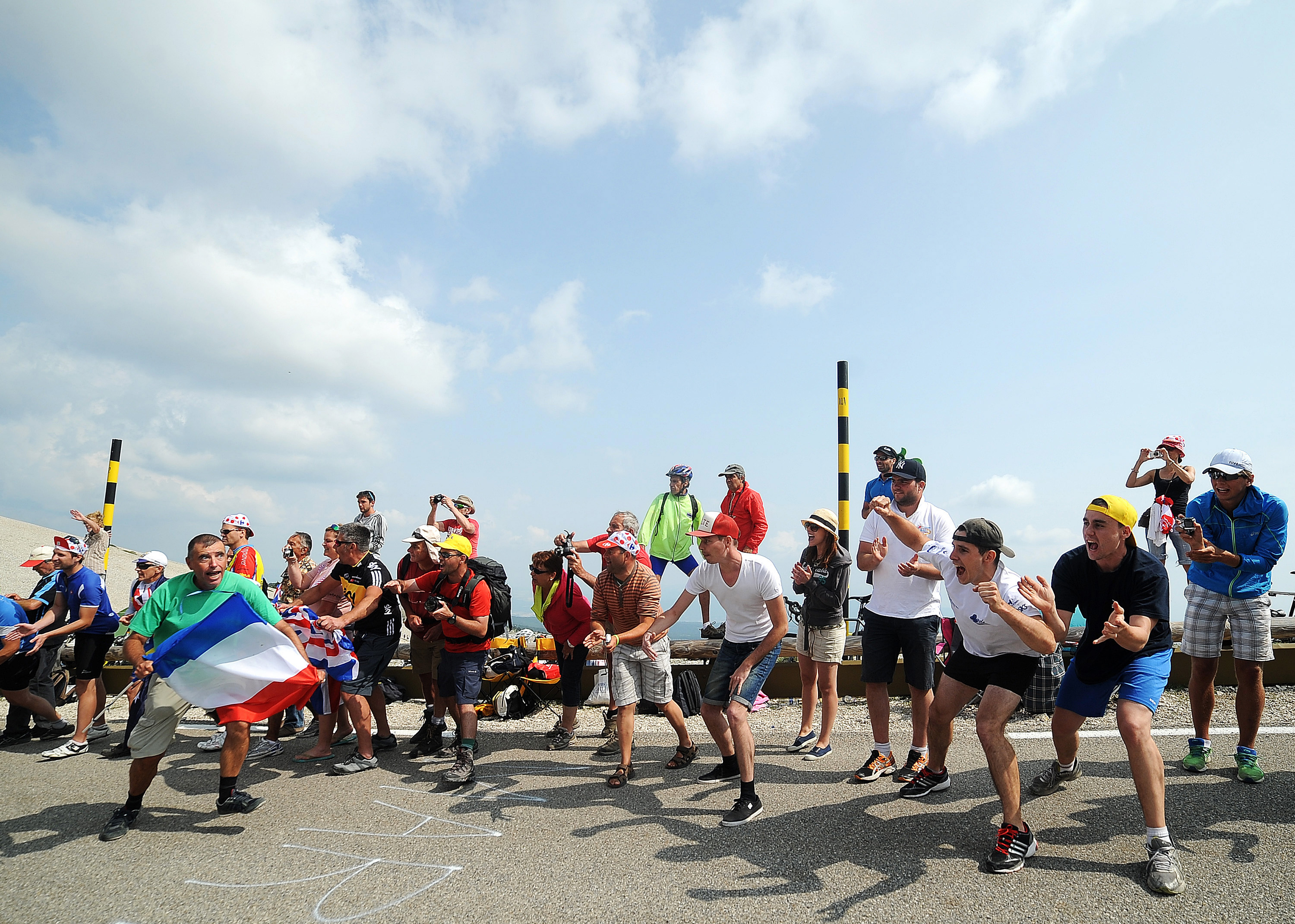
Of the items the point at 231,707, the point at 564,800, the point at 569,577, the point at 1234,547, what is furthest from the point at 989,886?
the point at 231,707

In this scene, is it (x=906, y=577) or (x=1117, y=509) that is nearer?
(x=1117, y=509)

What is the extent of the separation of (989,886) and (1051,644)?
1242 mm

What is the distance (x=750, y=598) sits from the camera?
4.95 metres

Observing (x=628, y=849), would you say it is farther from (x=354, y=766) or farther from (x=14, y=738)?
(x=14, y=738)

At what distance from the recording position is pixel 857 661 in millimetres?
7996

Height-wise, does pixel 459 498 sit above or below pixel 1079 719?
above

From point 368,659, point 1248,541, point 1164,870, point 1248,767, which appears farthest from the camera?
point 368,659

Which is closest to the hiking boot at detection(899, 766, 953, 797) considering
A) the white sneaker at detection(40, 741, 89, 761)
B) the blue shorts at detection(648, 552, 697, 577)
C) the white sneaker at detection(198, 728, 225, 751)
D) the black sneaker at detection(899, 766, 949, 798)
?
the black sneaker at detection(899, 766, 949, 798)

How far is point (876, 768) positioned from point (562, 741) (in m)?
2.90

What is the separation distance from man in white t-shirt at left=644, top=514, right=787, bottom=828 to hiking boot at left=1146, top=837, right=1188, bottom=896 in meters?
2.11

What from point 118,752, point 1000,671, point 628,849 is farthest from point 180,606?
point 1000,671

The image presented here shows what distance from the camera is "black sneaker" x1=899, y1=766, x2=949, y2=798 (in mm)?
4711

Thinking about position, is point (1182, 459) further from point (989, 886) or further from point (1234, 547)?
point (989, 886)

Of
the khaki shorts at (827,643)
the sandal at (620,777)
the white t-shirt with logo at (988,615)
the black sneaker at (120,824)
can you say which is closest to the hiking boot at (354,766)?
the black sneaker at (120,824)
